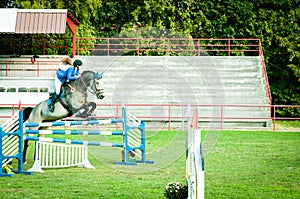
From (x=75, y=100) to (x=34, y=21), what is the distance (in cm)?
1408

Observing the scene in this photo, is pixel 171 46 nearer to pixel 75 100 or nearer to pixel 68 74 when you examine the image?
pixel 75 100

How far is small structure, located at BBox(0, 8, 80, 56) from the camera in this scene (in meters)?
26.8

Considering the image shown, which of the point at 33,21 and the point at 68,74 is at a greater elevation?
the point at 33,21

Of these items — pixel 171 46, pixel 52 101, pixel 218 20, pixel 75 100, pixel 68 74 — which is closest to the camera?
pixel 68 74

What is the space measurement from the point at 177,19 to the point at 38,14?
799cm

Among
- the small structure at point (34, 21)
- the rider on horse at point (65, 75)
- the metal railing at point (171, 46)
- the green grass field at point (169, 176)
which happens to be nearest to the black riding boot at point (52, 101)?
the rider on horse at point (65, 75)

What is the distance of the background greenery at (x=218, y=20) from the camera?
100.0ft

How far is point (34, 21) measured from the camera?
27.1m

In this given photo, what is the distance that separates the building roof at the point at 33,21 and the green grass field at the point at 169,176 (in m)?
10.1

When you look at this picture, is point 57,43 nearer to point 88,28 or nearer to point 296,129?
point 88,28

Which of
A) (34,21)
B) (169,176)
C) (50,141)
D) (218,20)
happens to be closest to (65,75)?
(50,141)

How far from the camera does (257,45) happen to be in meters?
29.6

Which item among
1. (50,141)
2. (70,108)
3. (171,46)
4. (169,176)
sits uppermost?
(171,46)

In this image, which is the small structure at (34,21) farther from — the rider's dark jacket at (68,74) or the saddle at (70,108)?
the rider's dark jacket at (68,74)
